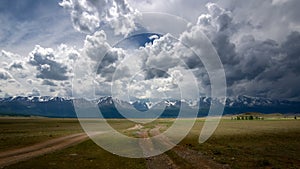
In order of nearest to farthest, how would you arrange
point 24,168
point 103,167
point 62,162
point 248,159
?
point 24,168 < point 103,167 < point 62,162 < point 248,159

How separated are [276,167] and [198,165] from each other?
7.31m

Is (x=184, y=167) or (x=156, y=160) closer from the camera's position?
(x=184, y=167)

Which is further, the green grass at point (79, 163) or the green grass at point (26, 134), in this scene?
the green grass at point (26, 134)

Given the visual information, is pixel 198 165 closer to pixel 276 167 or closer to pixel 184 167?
pixel 184 167

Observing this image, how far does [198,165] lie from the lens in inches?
1036

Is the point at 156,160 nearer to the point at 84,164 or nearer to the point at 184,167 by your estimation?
the point at 184,167

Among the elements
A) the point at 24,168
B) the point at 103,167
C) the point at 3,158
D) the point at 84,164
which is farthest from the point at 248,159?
the point at 3,158

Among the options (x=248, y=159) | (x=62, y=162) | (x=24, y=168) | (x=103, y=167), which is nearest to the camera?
(x=24, y=168)

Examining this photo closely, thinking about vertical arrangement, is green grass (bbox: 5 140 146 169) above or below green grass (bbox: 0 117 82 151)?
below

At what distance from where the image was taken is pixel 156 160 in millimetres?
29875

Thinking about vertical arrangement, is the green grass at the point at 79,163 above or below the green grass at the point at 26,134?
below

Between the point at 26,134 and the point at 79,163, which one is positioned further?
the point at 26,134

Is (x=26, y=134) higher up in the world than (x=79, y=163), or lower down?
higher up

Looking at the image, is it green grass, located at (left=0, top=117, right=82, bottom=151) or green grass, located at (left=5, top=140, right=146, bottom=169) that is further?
green grass, located at (left=0, top=117, right=82, bottom=151)
